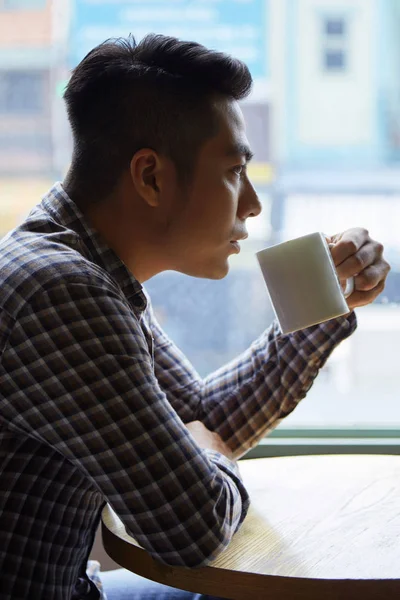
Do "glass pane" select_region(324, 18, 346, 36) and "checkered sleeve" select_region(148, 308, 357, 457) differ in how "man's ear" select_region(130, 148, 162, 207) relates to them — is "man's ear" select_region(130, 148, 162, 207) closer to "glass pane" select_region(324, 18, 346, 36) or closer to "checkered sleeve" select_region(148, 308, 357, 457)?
"checkered sleeve" select_region(148, 308, 357, 457)

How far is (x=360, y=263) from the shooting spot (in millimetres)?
1428

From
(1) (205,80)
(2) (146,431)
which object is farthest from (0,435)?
(1) (205,80)

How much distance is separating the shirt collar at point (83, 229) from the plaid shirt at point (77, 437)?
4cm

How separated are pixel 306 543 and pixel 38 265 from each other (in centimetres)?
52

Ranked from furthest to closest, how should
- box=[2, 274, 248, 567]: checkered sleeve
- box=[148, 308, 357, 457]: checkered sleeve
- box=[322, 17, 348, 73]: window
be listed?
box=[322, 17, 348, 73]: window
box=[148, 308, 357, 457]: checkered sleeve
box=[2, 274, 248, 567]: checkered sleeve

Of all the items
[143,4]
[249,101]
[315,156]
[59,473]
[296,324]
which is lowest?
[59,473]

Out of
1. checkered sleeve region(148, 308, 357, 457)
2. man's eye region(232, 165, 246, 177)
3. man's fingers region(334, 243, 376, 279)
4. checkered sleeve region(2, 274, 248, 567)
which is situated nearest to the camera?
checkered sleeve region(2, 274, 248, 567)

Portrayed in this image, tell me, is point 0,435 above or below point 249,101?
below

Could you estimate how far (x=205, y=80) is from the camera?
1.26 m

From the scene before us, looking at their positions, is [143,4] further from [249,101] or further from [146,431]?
[146,431]

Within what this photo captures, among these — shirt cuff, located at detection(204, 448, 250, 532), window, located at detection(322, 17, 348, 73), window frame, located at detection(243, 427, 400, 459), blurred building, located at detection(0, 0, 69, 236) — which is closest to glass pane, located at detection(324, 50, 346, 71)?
window, located at detection(322, 17, 348, 73)

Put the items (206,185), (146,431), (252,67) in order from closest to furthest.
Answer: (146,431), (206,185), (252,67)

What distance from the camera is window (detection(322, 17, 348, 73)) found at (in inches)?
77.9

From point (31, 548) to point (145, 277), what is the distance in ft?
1.44
